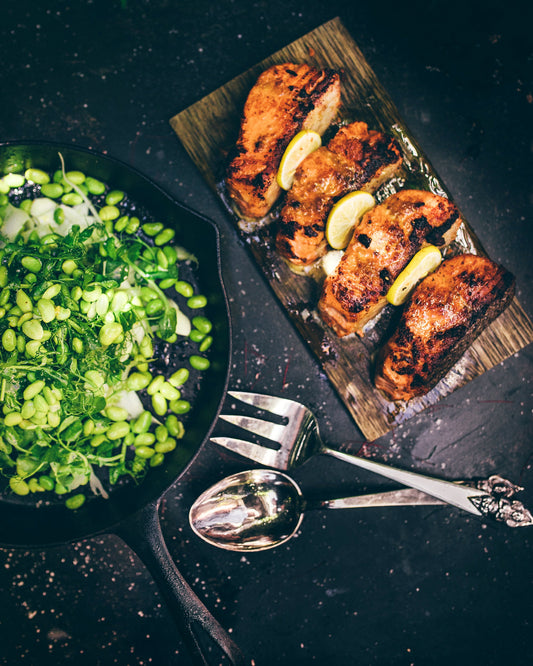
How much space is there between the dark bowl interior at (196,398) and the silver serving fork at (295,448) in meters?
0.17

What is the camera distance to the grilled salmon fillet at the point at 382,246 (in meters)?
1.83

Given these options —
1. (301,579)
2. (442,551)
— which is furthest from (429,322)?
(301,579)

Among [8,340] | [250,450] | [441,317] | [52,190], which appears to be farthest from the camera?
[250,450]

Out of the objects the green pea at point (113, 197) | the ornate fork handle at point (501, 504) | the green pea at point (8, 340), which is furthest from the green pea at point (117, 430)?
the ornate fork handle at point (501, 504)

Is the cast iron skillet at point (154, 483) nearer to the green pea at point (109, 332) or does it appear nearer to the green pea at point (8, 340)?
the green pea at point (109, 332)

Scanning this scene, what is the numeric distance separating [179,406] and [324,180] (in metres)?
1.19

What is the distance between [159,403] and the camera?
1.92m

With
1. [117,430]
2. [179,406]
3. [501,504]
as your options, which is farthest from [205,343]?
[501,504]

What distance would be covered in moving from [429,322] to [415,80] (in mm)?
1252

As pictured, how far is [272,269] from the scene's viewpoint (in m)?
2.03

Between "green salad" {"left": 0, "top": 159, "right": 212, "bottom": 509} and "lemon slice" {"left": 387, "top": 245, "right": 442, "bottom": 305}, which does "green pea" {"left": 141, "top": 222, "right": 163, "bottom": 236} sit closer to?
"green salad" {"left": 0, "top": 159, "right": 212, "bottom": 509}

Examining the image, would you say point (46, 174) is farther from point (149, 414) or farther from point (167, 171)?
point (149, 414)

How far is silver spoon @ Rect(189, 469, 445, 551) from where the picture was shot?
1983 mm

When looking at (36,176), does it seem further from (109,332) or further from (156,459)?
(156,459)
